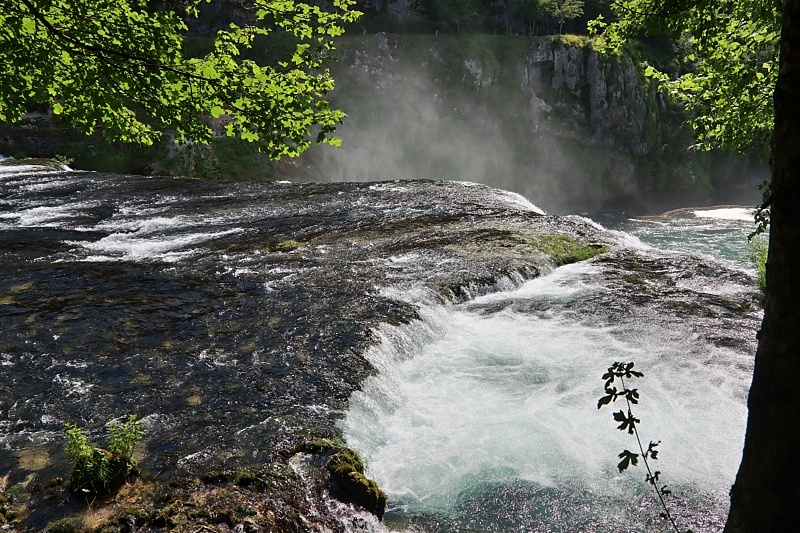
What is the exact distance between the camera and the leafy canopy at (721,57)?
8023 millimetres

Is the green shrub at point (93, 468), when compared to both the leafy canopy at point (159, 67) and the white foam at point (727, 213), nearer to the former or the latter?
the leafy canopy at point (159, 67)

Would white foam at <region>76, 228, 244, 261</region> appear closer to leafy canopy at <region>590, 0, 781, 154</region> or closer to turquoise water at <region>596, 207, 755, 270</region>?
leafy canopy at <region>590, 0, 781, 154</region>

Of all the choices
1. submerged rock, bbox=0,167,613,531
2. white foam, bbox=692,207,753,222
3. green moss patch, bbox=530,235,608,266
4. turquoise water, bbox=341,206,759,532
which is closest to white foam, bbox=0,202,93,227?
submerged rock, bbox=0,167,613,531

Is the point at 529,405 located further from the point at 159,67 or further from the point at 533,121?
the point at 533,121

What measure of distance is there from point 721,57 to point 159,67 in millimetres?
7780

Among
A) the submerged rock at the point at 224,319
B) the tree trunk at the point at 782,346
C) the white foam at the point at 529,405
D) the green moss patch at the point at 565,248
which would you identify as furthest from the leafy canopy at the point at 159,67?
the green moss patch at the point at 565,248

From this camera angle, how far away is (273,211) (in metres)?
18.1

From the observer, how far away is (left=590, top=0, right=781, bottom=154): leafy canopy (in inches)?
316

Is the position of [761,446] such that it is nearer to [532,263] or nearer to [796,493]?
[796,493]

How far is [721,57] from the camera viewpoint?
8.63m

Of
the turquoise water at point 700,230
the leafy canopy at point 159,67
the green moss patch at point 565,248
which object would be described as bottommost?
the turquoise water at point 700,230

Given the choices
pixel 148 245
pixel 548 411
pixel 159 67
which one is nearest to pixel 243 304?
pixel 159 67

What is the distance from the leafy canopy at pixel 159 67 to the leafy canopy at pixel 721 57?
14.4ft

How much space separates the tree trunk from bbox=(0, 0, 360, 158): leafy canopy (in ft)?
15.2
